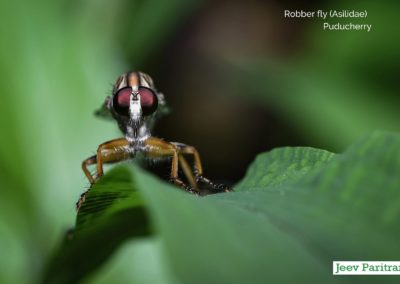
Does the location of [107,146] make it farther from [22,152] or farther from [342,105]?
[342,105]

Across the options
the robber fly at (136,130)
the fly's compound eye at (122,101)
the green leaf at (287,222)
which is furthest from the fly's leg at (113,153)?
the green leaf at (287,222)

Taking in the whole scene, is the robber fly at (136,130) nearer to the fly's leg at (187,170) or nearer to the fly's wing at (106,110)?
the fly's leg at (187,170)

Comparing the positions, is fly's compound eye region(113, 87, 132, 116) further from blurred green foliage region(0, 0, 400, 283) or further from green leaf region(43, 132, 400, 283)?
green leaf region(43, 132, 400, 283)

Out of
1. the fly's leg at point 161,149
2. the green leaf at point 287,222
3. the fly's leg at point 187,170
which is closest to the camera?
the green leaf at point 287,222

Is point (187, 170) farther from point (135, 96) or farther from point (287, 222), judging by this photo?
point (287, 222)

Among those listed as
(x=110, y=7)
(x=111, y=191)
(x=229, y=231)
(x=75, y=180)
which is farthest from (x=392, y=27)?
(x=229, y=231)

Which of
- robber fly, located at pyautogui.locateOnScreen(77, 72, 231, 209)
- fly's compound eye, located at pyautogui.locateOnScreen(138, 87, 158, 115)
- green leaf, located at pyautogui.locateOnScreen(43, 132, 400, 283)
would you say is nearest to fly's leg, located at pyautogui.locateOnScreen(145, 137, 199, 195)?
robber fly, located at pyautogui.locateOnScreen(77, 72, 231, 209)

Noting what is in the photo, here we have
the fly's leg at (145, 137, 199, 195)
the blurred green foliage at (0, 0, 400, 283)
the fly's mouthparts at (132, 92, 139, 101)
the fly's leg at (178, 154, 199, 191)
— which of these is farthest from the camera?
the blurred green foliage at (0, 0, 400, 283)

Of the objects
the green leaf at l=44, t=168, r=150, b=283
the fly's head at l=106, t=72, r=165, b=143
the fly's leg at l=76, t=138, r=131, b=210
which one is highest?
the fly's head at l=106, t=72, r=165, b=143
